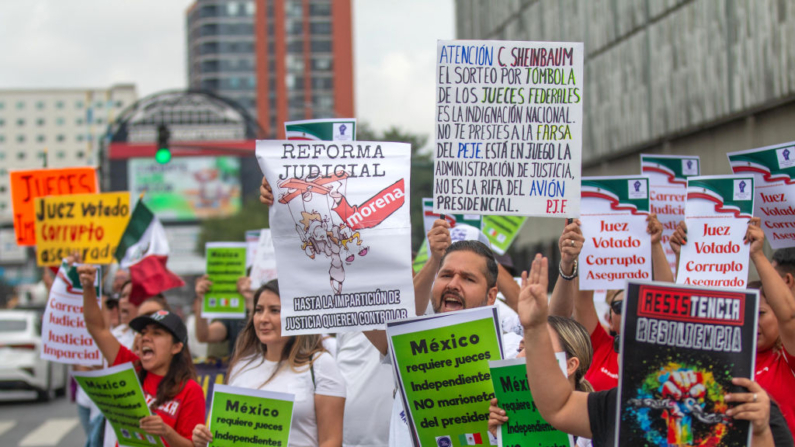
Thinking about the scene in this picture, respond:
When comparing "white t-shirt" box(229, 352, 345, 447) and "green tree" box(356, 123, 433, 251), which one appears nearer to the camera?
"white t-shirt" box(229, 352, 345, 447)

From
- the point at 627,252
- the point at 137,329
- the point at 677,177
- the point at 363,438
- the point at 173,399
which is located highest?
the point at 677,177

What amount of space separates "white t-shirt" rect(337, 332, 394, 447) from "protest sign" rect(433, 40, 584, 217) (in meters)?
1.58

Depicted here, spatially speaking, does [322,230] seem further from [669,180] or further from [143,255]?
[143,255]

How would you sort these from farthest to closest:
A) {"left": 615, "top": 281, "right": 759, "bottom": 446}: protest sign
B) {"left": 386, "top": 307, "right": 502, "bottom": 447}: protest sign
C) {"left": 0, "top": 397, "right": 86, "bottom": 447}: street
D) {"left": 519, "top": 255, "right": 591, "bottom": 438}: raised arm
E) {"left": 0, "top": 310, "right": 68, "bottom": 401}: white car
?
{"left": 0, "top": 310, "right": 68, "bottom": 401}: white car, {"left": 0, "top": 397, "right": 86, "bottom": 447}: street, {"left": 386, "top": 307, "right": 502, "bottom": 447}: protest sign, {"left": 519, "top": 255, "right": 591, "bottom": 438}: raised arm, {"left": 615, "top": 281, "right": 759, "bottom": 446}: protest sign

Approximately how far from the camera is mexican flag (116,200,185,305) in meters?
7.47

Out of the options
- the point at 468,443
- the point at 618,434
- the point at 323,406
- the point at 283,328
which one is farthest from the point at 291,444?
the point at 618,434

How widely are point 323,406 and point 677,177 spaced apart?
10.8 ft

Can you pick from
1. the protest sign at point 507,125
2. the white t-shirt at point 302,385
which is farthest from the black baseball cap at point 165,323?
the protest sign at point 507,125

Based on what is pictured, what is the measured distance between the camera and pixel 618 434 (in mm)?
2922

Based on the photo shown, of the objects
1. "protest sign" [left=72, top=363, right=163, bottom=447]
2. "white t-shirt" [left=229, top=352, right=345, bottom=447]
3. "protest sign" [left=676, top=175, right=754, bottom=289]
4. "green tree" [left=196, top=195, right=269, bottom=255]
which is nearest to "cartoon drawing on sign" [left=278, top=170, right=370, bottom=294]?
"white t-shirt" [left=229, top=352, right=345, bottom=447]

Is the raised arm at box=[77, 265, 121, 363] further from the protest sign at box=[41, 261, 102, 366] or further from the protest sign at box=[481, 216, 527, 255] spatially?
the protest sign at box=[481, 216, 527, 255]

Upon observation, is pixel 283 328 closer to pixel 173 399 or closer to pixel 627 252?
pixel 173 399

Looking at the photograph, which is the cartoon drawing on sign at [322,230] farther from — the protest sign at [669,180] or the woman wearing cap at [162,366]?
the protest sign at [669,180]

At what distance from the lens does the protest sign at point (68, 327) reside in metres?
6.13
